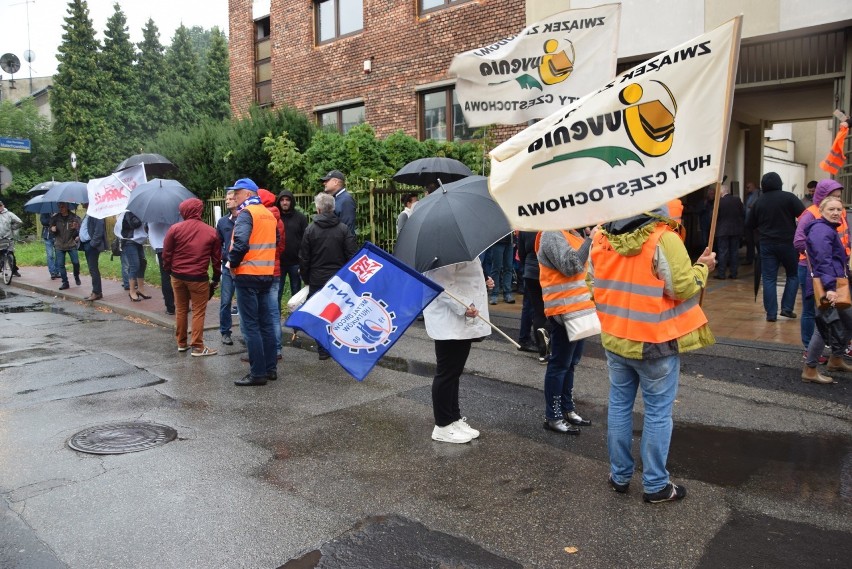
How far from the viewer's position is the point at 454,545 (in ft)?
11.6

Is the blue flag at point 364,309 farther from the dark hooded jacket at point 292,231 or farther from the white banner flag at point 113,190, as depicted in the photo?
the white banner flag at point 113,190

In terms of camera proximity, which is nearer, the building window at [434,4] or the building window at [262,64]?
the building window at [434,4]

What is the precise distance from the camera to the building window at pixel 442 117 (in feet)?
50.3

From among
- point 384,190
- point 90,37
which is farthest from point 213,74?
point 384,190

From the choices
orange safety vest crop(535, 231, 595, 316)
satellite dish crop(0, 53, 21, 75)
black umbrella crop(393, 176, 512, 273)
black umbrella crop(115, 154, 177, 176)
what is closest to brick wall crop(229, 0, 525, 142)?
black umbrella crop(115, 154, 177, 176)

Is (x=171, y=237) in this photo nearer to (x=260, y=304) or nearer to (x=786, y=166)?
(x=260, y=304)

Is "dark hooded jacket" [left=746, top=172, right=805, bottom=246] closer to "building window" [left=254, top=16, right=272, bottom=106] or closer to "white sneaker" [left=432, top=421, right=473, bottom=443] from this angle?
"white sneaker" [left=432, top=421, right=473, bottom=443]

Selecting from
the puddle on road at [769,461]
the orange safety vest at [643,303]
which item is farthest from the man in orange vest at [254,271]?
the puddle on road at [769,461]

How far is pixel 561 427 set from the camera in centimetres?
522

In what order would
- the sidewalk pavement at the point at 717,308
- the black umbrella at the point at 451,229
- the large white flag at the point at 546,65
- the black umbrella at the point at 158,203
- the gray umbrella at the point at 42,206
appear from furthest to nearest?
1. the gray umbrella at the point at 42,206
2. the black umbrella at the point at 158,203
3. the sidewalk pavement at the point at 717,308
4. the large white flag at the point at 546,65
5. the black umbrella at the point at 451,229

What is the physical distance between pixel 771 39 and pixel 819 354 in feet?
21.8

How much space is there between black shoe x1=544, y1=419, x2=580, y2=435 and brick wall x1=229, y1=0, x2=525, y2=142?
31.9 feet

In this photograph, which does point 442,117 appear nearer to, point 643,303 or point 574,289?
point 574,289

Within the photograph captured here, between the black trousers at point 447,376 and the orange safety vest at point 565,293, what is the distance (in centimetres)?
70
